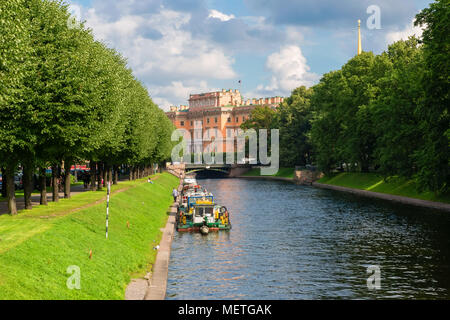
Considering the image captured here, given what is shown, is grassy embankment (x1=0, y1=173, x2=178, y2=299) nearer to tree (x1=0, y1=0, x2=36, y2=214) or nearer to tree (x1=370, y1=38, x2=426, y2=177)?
tree (x1=0, y1=0, x2=36, y2=214)

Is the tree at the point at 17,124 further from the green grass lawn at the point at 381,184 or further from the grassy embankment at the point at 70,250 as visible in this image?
the green grass lawn at the point at 381,184

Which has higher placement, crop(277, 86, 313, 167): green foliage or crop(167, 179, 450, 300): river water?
crop(277, 86, 313, 167): green foliage

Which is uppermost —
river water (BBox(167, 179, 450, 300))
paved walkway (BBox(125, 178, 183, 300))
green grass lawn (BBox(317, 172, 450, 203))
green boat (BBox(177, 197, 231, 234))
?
green grass lawn (BBox(317, 172, 450, 203))

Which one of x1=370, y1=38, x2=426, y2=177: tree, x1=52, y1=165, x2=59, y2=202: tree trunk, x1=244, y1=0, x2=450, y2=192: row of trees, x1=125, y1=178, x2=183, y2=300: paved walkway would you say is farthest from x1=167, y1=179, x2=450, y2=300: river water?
x1=370, y1=38, x2=426, y2=177: tree

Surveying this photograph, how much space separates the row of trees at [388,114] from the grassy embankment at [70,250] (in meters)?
25.9

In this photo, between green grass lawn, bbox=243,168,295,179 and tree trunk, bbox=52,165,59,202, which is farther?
green grass lawn, bbox=243,168,295,179

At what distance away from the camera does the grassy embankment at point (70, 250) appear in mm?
19822

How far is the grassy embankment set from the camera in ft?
65.0

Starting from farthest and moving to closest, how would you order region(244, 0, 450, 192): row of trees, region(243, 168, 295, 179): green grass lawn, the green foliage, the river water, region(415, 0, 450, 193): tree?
region(243, 168, 295, 179): green grass lawn, the green foliage, region(244, 0, 450, 192): row of trees, region(415, 0, 450, 193): tree, the river water

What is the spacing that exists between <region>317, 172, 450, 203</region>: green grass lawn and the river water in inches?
340

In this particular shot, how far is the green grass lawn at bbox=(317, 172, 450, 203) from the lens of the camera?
66.0 meters

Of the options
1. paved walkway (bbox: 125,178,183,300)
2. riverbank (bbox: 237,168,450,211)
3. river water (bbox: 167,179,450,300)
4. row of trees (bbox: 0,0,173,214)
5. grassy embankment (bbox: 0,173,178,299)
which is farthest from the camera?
riverbank (bbox: 237,168,450,211)

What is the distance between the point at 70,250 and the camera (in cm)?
2497
